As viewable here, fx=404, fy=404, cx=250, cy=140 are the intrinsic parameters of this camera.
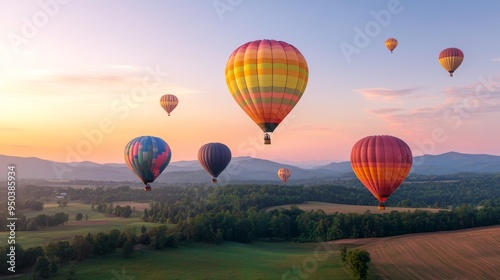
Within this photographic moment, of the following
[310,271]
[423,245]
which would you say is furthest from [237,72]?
[423,245]

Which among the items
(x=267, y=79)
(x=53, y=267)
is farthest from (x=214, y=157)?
(x=267, y=79)

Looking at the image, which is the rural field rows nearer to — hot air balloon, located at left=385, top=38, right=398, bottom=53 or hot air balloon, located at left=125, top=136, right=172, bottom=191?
hot air balloon, located at left=125, top=136, right=172, bottom=191

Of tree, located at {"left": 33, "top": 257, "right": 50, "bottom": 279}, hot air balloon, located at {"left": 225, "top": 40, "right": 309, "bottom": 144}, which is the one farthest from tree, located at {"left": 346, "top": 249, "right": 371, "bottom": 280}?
tree, located at {"left": 33, "top": 257, "right": 50, "bottom": 279}

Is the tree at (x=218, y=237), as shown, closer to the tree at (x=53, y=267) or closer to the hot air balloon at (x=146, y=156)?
the hot air balloon at (x=146, y=156)

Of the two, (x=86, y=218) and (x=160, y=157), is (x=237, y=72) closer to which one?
(x=160, y=157)

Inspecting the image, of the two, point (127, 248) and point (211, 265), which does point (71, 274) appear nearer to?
point (127, 248)
